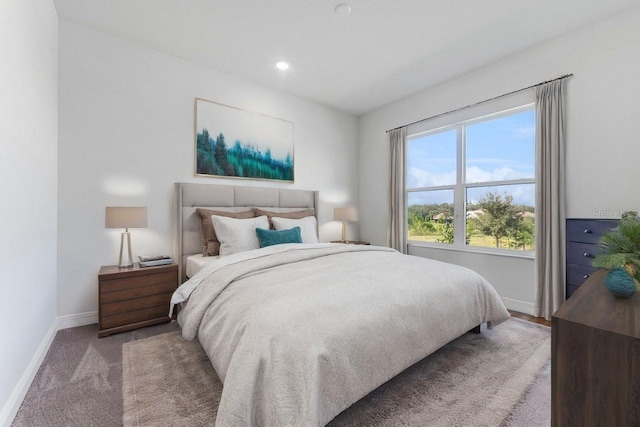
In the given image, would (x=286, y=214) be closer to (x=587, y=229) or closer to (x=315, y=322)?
(x=315, y=322)

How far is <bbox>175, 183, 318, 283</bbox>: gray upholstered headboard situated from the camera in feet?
9.83

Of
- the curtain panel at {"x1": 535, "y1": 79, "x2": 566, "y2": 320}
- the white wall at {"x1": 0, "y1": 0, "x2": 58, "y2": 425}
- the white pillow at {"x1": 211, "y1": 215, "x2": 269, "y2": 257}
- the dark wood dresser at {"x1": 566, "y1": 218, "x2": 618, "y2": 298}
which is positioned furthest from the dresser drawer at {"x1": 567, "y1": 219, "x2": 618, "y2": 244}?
the white wall at {"x1": 0, "y1": 0, "x2": 58, "y2": 425}

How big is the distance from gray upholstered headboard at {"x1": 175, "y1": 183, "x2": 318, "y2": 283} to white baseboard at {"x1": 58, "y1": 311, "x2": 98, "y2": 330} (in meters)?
0.81

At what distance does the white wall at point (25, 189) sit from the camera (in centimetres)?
144

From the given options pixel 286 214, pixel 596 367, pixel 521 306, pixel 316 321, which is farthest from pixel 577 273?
pixel 286 214

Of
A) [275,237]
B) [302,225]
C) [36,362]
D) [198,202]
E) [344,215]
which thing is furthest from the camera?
[344,215]

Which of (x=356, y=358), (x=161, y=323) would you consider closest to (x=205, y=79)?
(x=161, y=323)

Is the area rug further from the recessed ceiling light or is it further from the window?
the recessed ceiling light

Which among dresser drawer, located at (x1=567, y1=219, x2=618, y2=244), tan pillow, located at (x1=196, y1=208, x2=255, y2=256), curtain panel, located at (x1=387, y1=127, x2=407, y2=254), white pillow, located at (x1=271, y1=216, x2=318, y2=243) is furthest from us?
curtain panel, located at (x1=387, y1=127, x2=407, y2=254)

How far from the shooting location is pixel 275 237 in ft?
9.38

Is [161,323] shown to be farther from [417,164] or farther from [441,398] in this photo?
[417,164]

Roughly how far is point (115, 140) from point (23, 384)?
2.08 meters

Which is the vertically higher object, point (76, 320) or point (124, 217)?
point (124, 217)

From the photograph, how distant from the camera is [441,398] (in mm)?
1594
